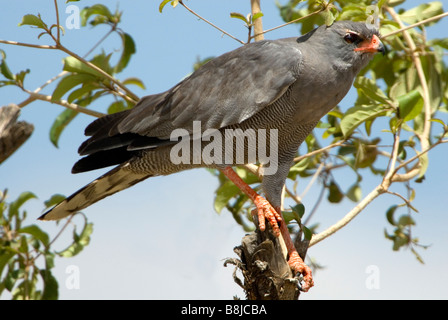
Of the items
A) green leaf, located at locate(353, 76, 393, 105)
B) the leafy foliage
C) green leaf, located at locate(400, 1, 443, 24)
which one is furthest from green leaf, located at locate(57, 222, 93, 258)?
green leaf, located at locate(400, 1, 443, 24)

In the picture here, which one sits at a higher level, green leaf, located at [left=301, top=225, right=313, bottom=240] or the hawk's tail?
the hawk's tail

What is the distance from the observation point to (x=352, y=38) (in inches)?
186

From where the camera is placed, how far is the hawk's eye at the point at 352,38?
15.4 ft

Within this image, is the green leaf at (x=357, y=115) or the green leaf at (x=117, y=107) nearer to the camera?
the green leaf at (x=357, y=115)

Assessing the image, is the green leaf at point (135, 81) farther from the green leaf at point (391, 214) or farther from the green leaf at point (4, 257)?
the green leaf at point (391, 214)

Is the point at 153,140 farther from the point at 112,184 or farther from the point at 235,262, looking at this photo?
the point at 235,262

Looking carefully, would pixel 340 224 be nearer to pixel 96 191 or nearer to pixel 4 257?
pixel 96 191

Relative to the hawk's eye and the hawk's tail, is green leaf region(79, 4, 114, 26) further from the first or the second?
the hawk's eye

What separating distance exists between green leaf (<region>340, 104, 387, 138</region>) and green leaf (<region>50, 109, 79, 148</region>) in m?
2.37

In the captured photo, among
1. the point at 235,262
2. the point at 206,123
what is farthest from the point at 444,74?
the point at 235,262

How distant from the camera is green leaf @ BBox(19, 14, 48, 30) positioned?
4485mm

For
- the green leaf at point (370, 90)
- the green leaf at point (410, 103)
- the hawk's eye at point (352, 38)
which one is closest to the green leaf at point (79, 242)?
the green leaf at point (370, 90)

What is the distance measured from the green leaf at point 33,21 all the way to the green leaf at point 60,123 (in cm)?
113
